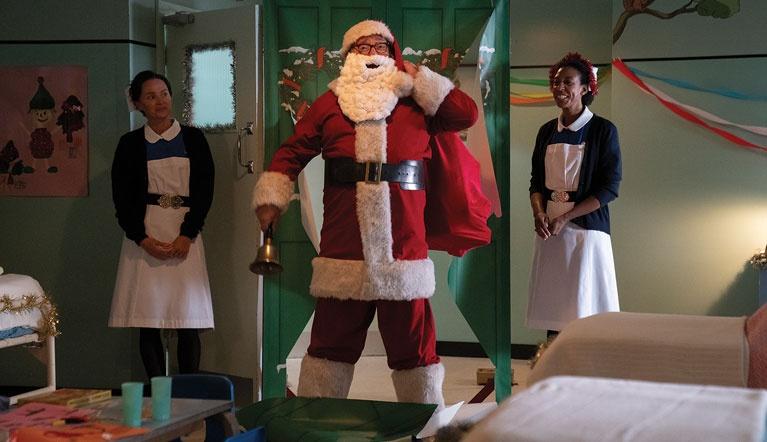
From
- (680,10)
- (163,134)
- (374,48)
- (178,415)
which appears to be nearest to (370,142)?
(374,48)

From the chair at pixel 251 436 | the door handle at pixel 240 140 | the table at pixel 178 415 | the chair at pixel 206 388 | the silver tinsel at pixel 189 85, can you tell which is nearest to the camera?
the chair at pixel 251 436

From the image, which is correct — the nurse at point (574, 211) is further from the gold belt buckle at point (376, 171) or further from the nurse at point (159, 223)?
the nurse at point (159, 223)

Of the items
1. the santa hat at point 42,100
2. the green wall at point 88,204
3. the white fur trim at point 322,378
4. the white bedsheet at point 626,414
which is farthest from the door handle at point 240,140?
the white bedsheet at point 626,414

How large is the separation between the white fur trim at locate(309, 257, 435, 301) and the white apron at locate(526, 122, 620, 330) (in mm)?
838

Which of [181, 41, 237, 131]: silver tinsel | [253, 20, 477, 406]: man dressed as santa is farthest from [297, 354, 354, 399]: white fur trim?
[181, 41, 237, 131]: silver tinsel

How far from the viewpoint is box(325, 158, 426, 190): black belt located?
373 centimetres

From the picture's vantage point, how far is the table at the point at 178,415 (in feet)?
8.63


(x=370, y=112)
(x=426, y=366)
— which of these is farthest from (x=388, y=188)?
(x=426, y=366)

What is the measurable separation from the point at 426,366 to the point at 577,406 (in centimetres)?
230

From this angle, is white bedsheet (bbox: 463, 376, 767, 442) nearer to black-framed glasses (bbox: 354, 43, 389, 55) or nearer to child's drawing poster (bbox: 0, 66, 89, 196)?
black-framed glasses (bbox: 354, 43, 389, 55)

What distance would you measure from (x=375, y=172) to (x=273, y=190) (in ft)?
1.27

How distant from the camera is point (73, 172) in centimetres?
541

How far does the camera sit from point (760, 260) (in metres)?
5.42

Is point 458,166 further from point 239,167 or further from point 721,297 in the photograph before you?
point 721,297
